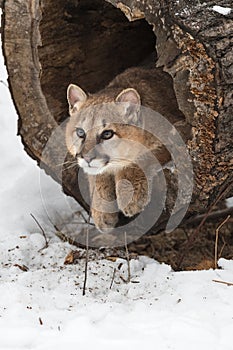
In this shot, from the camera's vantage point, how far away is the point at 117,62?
16.0ft

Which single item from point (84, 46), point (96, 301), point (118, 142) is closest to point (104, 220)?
point (118, 142)

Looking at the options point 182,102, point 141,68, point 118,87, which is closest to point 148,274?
point 182,102

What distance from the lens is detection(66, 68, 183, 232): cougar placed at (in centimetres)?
372

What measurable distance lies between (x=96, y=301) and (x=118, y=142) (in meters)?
1.01

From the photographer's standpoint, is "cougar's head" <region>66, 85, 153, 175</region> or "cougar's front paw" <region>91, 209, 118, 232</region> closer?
"cougar's head" <region>66, 85, 153, 175</region>

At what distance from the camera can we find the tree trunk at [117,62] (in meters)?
3.02

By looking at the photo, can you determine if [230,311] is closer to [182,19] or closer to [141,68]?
[182,19]

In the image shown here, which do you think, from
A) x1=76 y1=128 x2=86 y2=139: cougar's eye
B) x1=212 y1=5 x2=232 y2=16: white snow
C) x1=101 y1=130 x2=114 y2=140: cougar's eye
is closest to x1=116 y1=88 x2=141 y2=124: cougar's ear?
x1=101 y1=130 x2=114 y2=140: cougar's eye

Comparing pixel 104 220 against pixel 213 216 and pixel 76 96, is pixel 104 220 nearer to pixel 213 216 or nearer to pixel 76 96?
pixel 213 216

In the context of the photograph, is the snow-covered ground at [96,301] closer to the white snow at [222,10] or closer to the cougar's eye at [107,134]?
the cougar's eye at [107,134]

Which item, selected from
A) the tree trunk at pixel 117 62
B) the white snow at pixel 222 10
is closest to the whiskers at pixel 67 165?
the tree trunk at pixel 117 62

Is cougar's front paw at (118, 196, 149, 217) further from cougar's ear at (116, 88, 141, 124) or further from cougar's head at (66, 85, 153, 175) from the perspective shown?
cougar's ear at (116, 88, 141, 124)

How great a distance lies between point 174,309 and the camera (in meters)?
3.01

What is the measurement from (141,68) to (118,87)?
0.36 metres
